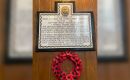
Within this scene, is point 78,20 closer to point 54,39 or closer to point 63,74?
point 54,39

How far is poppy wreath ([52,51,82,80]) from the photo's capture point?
2.02 m

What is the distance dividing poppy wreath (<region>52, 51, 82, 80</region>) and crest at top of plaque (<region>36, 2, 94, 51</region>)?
0.06m

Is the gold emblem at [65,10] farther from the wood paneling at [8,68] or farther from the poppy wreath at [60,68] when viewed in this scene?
the wood paneling at [8,68]

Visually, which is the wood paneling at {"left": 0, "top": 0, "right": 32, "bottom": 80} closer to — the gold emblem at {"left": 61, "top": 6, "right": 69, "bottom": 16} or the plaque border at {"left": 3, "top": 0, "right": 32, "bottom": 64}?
the plaque border at {"left": 3, "top": 0, "right": 32, "bottom": 64}

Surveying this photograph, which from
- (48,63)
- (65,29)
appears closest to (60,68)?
(48,63)

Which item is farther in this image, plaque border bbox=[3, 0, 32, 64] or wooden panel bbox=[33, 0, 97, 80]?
wooden panel bbox=[33, 0, 97, 80]

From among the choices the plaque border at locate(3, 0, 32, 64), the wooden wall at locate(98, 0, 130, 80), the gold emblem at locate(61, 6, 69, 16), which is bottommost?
the wooden wall at locate(98, 0, 130, 80)

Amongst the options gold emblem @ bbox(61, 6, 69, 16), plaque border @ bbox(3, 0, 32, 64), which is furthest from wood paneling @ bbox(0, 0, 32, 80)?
gold emblem @ bbox(61, 6, 69, 16)

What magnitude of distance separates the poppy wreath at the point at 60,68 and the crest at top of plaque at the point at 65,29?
0.19 feet

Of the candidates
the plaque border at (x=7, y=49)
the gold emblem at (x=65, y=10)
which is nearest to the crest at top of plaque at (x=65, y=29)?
the gold emblem at (x=65, y=10)

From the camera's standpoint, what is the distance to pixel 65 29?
208cm

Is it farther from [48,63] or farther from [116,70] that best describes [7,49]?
[116,70]

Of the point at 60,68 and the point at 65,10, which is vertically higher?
the point at 65,10

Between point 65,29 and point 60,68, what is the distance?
0.31 m
